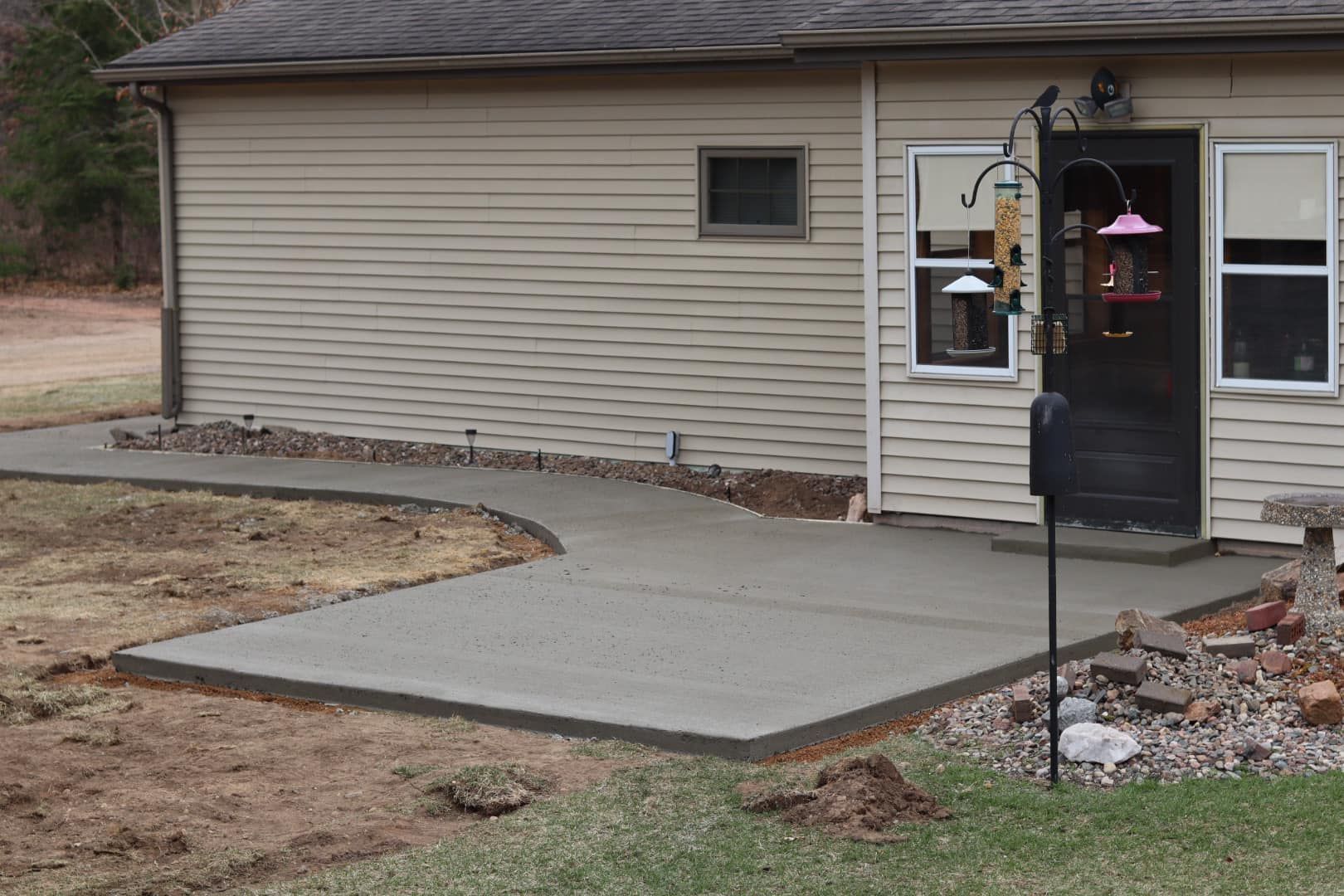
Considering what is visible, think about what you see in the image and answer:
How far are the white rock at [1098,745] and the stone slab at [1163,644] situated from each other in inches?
34.0

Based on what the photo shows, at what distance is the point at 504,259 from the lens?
15.7 metres

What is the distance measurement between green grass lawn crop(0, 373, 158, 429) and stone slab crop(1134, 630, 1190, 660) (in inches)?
548

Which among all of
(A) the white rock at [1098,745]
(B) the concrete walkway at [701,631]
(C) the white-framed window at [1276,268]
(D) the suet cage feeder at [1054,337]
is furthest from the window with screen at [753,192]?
(A) the white rock at [1098,745]

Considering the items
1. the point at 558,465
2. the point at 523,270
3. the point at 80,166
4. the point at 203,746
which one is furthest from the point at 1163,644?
the point at 80,166

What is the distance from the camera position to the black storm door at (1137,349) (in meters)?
11.2

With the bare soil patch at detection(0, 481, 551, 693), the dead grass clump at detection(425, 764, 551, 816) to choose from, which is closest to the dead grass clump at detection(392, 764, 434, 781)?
the dead grass clump at detection(425, 764, 551, 816)

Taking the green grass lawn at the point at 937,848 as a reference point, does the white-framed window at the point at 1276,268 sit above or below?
above

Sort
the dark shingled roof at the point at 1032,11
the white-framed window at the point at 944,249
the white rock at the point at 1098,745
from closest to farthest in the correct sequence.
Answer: the white rock at the point at 1098,745, the dark shingled roof at the point at 1032,11, the white-framed window at the point at 944,249

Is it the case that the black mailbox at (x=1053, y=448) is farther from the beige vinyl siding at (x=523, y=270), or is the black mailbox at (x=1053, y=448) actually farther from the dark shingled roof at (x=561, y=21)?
the beige vinyl siding at (x=523, y=270)

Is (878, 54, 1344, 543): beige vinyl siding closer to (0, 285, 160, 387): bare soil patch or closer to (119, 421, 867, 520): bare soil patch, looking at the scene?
(119, 421, 867, 520): bare soil patch

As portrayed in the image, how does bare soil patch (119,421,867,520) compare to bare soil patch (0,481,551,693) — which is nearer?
bare soil patch (0,481,551,693)

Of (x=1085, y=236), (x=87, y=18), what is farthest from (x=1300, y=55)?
(x=87, y=18)

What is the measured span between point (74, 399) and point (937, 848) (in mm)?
17301

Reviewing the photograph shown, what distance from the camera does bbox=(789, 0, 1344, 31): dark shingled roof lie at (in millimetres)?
10422
